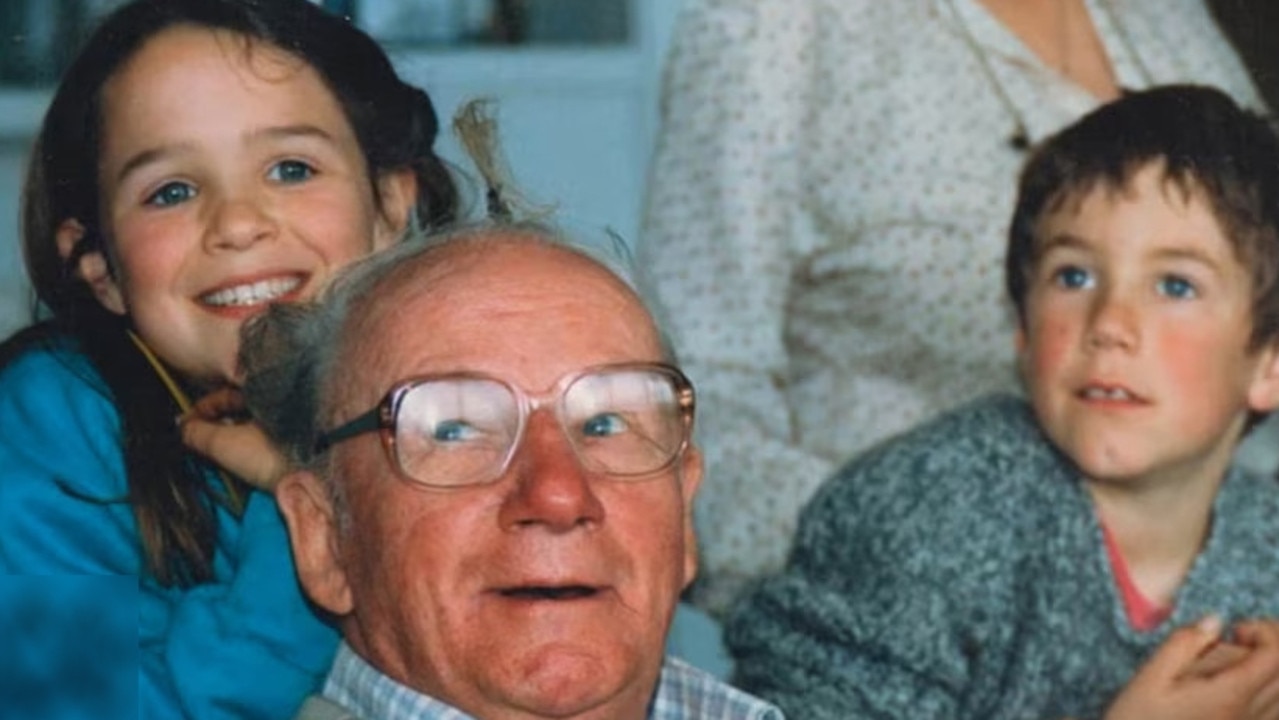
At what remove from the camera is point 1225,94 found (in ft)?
8.01

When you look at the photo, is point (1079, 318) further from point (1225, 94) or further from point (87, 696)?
point (87, 696)

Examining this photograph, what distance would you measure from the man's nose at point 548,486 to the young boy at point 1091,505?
51cm

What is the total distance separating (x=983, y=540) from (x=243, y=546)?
0.68 metres

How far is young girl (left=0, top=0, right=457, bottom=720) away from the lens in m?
1.94

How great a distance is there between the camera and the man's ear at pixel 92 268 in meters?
2.02

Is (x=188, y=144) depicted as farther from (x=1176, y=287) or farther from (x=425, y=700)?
(x=1176, y=287)

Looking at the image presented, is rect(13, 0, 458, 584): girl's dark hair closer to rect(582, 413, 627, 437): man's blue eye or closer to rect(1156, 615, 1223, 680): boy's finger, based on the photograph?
rect(582, 413, 627, 437): man's blue eye

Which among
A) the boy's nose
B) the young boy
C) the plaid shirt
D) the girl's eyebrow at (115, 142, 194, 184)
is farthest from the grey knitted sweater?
the girl's eyebrow at (115, 142, 194, 184)

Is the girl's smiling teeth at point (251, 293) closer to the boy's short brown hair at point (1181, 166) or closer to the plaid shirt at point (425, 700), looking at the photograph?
the plaid shirt at point (425, 700)

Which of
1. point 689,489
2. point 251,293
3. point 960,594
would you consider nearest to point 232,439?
point 251,293

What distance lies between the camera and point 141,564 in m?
1.96

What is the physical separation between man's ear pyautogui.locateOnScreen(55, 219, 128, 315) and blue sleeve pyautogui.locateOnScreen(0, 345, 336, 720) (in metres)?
0.06

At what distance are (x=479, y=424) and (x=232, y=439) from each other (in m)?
0.26

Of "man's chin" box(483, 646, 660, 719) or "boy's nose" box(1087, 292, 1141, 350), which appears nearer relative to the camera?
"man's chin" box(483, 646, 660, 719)
